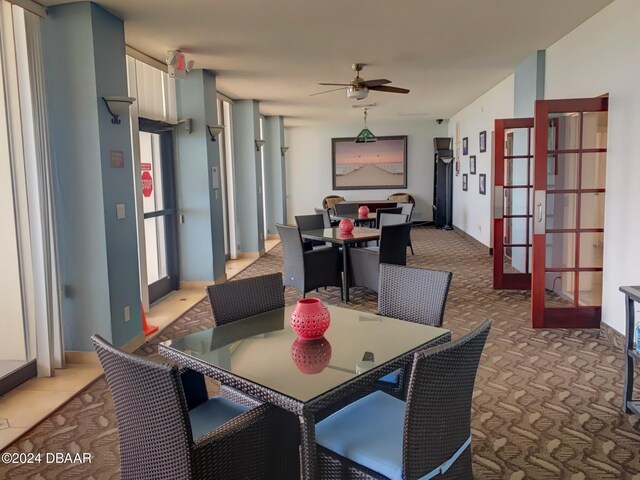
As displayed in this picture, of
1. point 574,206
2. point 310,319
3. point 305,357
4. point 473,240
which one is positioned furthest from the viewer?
point 473,240

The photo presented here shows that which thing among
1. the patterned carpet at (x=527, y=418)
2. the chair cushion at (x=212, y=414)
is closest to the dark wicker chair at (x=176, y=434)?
the chair cushion at (x=212, y=414)

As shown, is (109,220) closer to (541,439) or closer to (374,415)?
(374,415)

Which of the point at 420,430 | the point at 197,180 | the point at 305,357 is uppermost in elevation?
the point at 197,180

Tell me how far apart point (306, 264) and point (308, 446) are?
3537 mm

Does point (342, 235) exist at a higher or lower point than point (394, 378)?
higher

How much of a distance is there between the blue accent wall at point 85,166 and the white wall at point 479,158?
5392 millimetres

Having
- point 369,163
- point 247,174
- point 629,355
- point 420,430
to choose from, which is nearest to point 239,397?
point 420,430

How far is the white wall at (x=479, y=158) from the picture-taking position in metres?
7.64

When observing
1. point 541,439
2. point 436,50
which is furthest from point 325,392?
point 436,50

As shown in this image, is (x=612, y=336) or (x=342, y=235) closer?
(x=612, y=336)

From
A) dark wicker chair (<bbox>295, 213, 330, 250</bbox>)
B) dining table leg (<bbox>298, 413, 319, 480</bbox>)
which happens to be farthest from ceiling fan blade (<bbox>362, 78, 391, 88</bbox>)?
dining table leg (<bbox>298, 413, 319, 480</bbox>)

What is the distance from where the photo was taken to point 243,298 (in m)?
2.65

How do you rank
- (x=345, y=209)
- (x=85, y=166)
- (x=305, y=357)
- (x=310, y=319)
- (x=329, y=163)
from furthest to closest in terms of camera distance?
(x=329, y=163) → (x=345, y=209) → (x=85, y=166) → (x=310, y=319) → (x=305, y=357)

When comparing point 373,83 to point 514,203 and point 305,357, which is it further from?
point 305,357
